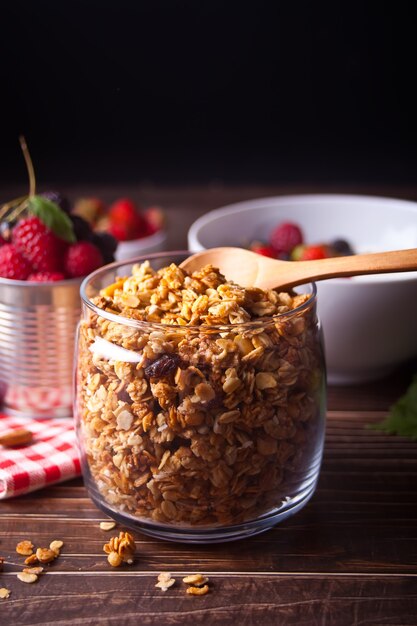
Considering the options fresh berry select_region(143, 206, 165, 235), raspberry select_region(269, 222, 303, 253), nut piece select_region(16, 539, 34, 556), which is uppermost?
raspberry select_region(269, 222, 303, 253)

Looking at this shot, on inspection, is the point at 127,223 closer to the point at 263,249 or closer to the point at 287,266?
the point at 263,249

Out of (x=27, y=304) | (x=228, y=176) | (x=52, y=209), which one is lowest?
(x=228, y=176)

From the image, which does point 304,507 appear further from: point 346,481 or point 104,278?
point 104,278

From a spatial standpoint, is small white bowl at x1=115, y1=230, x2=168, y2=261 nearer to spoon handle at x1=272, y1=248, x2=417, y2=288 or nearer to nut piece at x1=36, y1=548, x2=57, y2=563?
spoon handle at x1=272, y1=248, x2=417, y2=288

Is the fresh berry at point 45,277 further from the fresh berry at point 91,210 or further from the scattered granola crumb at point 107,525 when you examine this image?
the fresh berry at point 91,210

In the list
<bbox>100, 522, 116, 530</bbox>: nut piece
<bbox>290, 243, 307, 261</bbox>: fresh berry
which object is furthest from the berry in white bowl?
<bbox>100, 522, 116, 530</bbox>: nut piece

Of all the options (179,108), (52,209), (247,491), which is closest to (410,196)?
(179,108)
